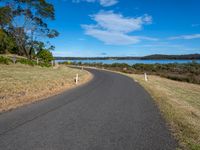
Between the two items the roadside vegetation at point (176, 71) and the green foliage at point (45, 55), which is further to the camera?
the green foliage at point (45, 55)

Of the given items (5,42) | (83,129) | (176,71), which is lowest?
(176,71)

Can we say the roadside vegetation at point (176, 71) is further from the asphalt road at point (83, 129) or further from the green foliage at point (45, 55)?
the asphalt road at point (83, 129)

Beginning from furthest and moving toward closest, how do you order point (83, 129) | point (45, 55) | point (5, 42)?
1. point (5, 42)
2. point (45, 55)
3. point (83, 129)

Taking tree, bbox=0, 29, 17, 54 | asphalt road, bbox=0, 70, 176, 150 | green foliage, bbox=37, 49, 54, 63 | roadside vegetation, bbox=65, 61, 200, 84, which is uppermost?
tree, bbox=0, 29, 17, 54

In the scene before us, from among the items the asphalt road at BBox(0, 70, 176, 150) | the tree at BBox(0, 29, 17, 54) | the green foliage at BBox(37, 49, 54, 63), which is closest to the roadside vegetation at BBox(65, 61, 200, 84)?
the green foliage at BBox(37, 49, 54, 63)

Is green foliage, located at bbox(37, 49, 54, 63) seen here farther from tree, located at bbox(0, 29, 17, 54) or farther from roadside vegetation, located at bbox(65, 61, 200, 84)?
roadside vegetation, located at bbox(65, 61, 200, 84)

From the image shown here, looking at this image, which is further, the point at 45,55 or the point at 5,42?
the point at 5,42

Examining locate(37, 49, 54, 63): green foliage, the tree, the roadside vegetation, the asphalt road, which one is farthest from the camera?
the tree

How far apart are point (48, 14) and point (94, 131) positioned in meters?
45.8

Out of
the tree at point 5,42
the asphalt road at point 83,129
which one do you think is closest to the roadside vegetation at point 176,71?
the tree at point 5,42

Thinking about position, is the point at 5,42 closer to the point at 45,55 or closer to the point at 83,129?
the point at 45,55

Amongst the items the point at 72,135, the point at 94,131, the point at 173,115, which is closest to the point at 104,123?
the point at 94,131

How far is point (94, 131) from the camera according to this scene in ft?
22.0

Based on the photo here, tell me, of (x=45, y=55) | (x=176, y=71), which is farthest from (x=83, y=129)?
(x=176, y=71)
